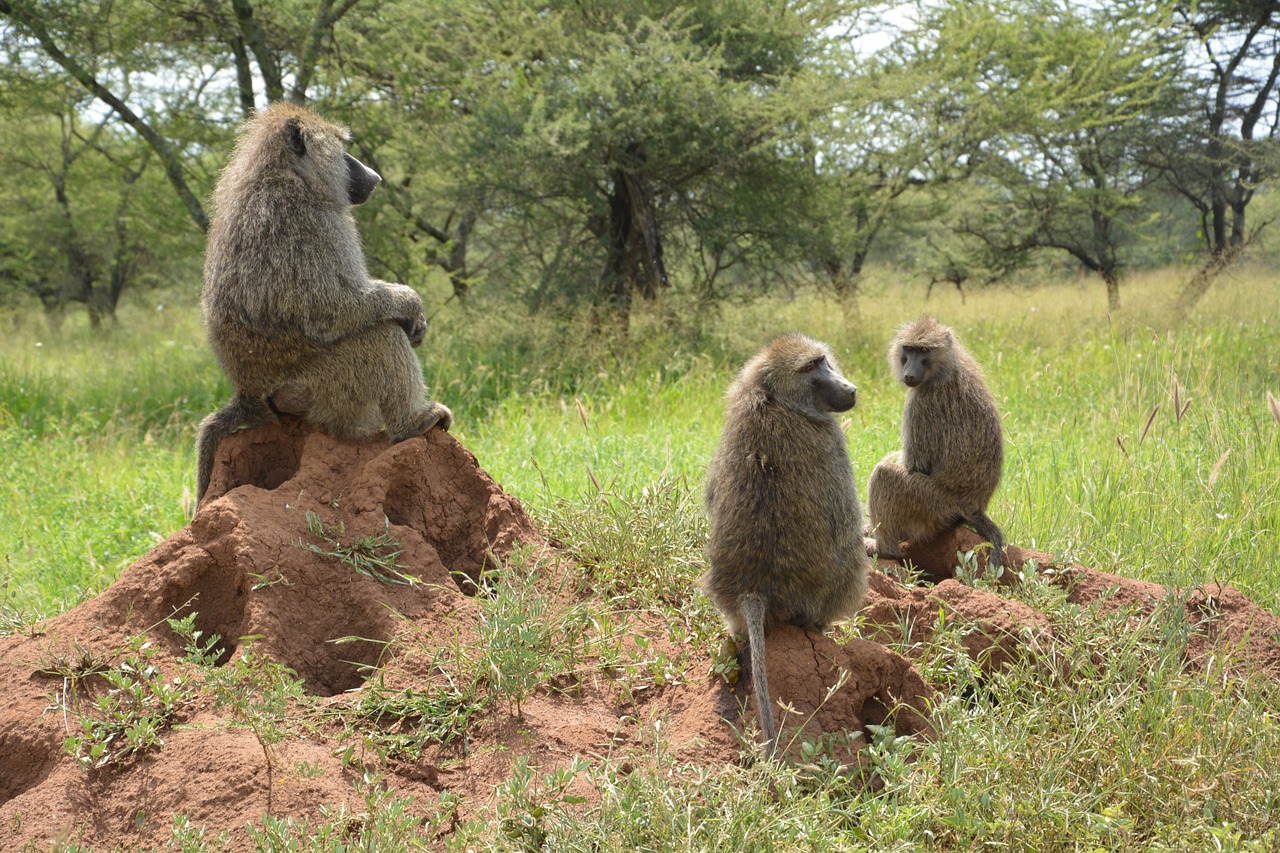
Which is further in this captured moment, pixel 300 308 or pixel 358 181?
pixel 358 181

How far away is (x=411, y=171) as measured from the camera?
Result: 539 inches

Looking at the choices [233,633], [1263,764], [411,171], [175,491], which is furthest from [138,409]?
[1263,764]

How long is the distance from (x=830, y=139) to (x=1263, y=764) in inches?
368

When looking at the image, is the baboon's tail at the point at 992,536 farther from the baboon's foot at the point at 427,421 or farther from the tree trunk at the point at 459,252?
the tree trunk at the point at 459,252

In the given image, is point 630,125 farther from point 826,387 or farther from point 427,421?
point 826,387

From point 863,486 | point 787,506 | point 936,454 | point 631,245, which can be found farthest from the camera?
point 631,245

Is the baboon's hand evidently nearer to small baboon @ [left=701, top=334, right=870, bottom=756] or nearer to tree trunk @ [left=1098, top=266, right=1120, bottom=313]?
small baboon @ [left=701, top=334, right=870, bottom=756]

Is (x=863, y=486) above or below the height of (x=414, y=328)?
below

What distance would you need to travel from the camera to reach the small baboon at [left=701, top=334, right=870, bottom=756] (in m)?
3.32

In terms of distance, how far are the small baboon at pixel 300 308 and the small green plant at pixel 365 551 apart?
55cm

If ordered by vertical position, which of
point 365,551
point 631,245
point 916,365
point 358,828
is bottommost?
point 358,828

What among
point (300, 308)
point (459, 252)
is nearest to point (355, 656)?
point (300, 308)

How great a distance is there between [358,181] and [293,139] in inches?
12.3

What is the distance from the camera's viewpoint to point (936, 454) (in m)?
4.61
